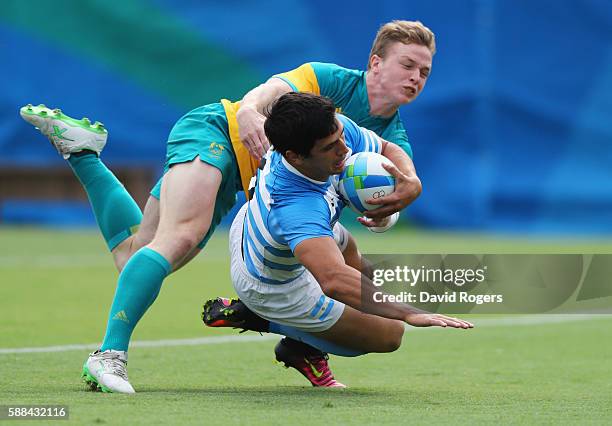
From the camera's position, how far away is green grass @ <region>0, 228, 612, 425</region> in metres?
4.34

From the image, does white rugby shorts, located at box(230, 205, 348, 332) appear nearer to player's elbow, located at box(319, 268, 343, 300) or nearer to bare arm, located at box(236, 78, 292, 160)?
bare arm, located at box(236, 78, 292, 160)

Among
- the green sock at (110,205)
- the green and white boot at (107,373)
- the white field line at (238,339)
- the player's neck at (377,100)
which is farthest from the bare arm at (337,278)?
the white field line at (238,339)

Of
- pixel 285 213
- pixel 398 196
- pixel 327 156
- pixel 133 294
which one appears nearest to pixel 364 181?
pixel 398 196

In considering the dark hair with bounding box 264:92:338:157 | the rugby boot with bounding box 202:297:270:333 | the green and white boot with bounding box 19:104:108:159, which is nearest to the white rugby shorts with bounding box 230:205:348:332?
the rugby boot with bounding box 202:297:270:333

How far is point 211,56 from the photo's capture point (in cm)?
1562

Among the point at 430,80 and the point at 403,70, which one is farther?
the point at 430,80

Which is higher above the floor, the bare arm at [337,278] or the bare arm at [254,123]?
the bare arm at [254,123]

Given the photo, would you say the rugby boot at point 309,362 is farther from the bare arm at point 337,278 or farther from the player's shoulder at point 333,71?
the player's shoulder at point 333,71

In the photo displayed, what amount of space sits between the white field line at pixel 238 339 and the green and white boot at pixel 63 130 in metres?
1.07

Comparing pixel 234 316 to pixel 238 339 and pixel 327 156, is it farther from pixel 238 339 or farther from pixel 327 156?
pixel 238 339

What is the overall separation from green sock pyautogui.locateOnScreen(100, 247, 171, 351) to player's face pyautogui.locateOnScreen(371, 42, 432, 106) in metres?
1.42

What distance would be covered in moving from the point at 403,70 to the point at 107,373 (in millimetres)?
2005

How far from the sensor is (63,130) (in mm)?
6113

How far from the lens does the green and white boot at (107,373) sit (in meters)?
4.80
